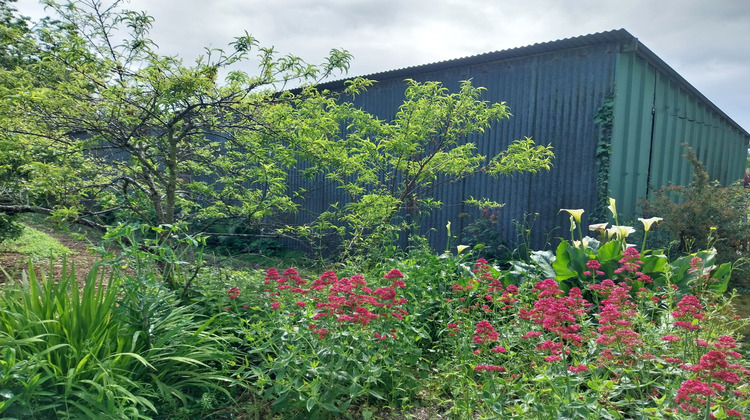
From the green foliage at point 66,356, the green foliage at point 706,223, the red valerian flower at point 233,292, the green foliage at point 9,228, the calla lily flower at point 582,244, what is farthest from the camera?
the green foliage at point 9,228

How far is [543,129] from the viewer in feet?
21.2

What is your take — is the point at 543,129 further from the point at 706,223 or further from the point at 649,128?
the point at 706,223

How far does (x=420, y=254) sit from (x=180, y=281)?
6.87 ft

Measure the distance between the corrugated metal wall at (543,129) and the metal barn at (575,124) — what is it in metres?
0.01

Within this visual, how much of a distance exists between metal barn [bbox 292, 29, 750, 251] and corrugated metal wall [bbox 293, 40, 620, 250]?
0.5 inches

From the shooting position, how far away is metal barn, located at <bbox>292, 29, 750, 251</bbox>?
586cm

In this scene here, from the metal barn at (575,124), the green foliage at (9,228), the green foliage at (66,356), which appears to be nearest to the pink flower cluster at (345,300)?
the green foliage at (66,356)

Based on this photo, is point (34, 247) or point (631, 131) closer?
point (631, 131)

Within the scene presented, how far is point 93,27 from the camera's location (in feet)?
11.5

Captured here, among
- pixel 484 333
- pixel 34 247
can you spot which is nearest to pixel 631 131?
pixel 484 333

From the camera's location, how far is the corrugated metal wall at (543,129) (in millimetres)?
5977

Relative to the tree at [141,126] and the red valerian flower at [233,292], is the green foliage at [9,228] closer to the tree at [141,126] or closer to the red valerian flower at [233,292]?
the tree at [141,126]

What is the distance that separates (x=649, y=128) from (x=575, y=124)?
149 centimetres

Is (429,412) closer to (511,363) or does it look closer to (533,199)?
(511,363)
